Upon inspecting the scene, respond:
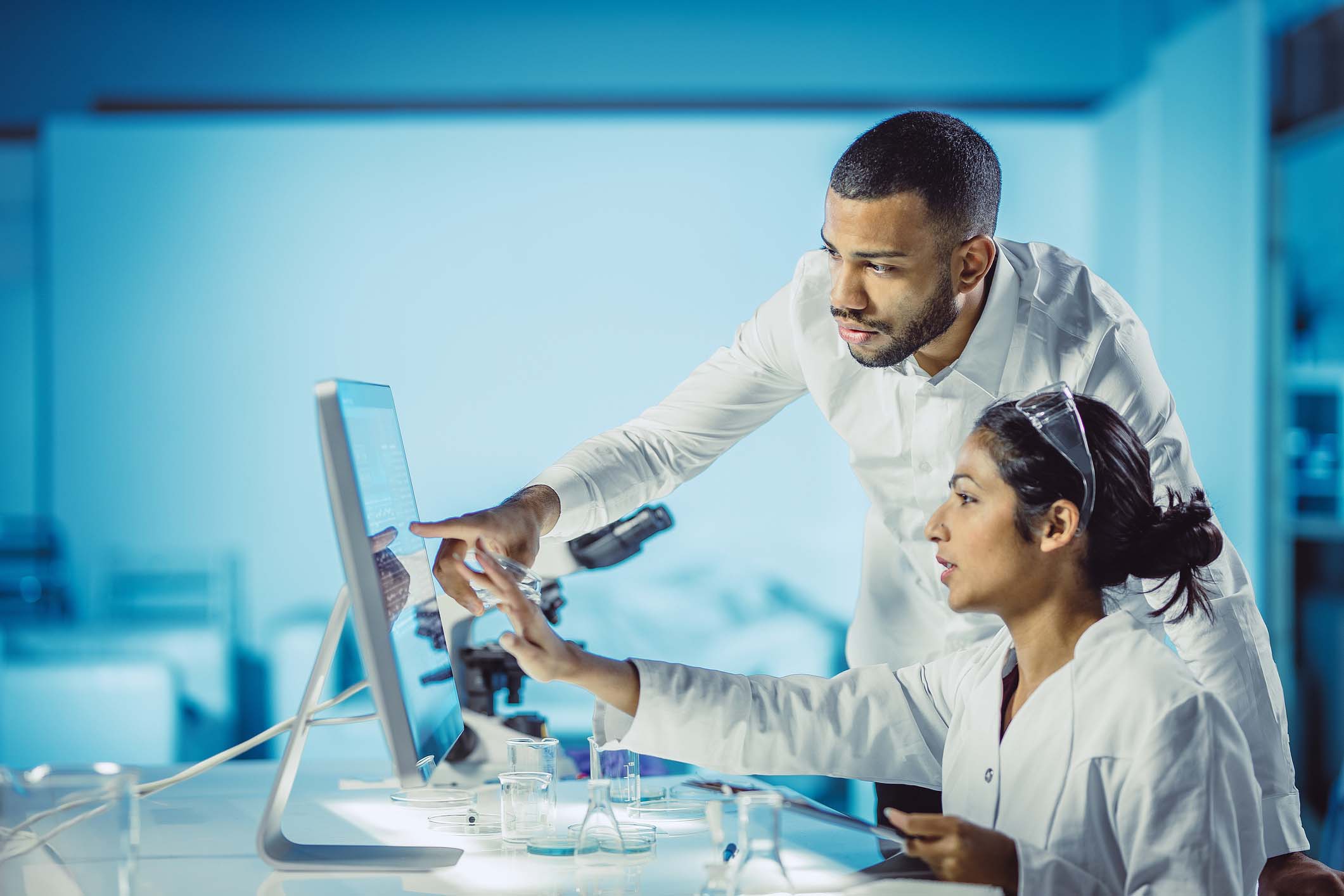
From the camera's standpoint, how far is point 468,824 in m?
1.49

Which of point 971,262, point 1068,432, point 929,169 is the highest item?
point 929,169

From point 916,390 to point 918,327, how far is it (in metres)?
0.19

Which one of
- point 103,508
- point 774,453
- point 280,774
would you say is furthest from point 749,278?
point 280,774

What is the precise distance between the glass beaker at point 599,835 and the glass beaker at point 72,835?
18.2 inches

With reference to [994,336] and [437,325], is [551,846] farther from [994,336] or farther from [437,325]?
[437,325]

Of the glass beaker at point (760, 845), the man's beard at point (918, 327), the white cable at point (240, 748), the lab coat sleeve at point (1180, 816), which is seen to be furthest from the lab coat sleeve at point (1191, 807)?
the white cable at point (240, 748)

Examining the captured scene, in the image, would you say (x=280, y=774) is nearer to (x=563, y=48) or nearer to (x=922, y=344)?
(x=922, y=344)

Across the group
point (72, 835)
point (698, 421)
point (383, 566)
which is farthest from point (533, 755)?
point (698, 421)

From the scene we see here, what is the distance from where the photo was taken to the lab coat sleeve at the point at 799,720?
142 cm

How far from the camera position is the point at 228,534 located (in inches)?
161

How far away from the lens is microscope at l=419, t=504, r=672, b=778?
1.98 meters

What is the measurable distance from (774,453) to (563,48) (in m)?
1.60

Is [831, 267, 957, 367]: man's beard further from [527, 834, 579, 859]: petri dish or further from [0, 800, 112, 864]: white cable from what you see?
[0, 800, 112, 864]: white cable

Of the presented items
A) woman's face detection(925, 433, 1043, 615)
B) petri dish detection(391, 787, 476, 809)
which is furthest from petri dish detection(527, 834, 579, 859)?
woman's face detection(925, 433, 1043, 615)
